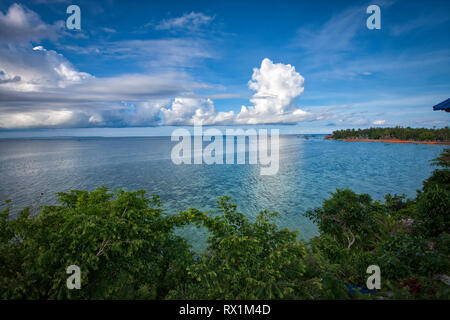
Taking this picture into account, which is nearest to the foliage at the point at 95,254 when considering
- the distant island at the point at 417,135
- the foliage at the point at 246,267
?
the foliage at the point at 246,267

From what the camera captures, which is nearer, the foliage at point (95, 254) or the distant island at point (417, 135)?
the foliage at point (95, 254)

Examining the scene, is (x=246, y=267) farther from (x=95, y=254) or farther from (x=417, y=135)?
(x=417, y=135)

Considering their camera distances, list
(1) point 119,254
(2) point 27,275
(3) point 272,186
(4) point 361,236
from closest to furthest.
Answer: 1. (2) point 27,275
2. (1) point 119,254
3. (4) point 361,236
4. (3) point 272,186

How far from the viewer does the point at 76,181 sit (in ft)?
139

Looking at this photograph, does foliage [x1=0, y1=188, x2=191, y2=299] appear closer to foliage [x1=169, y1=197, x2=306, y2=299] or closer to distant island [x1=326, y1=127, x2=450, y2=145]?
foliage [x1=169, y1=197, x2=306, y2=299]

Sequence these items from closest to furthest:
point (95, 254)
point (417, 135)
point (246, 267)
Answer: point (246, 267) → point (95, 254) → point (417, 135)

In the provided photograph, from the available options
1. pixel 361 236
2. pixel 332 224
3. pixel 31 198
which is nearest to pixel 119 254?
pixel 332 224

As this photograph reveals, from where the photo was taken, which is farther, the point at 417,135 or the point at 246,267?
the point at 417,135

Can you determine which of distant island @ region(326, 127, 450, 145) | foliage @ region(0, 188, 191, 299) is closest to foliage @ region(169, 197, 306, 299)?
foliage @ region(0, 188, 191, 299)

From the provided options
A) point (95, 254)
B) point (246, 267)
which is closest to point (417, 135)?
point (246, 267)

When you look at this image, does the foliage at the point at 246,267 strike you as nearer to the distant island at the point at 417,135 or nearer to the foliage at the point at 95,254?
the foliage at the point at 95,254

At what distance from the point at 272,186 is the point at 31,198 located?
126 ft
